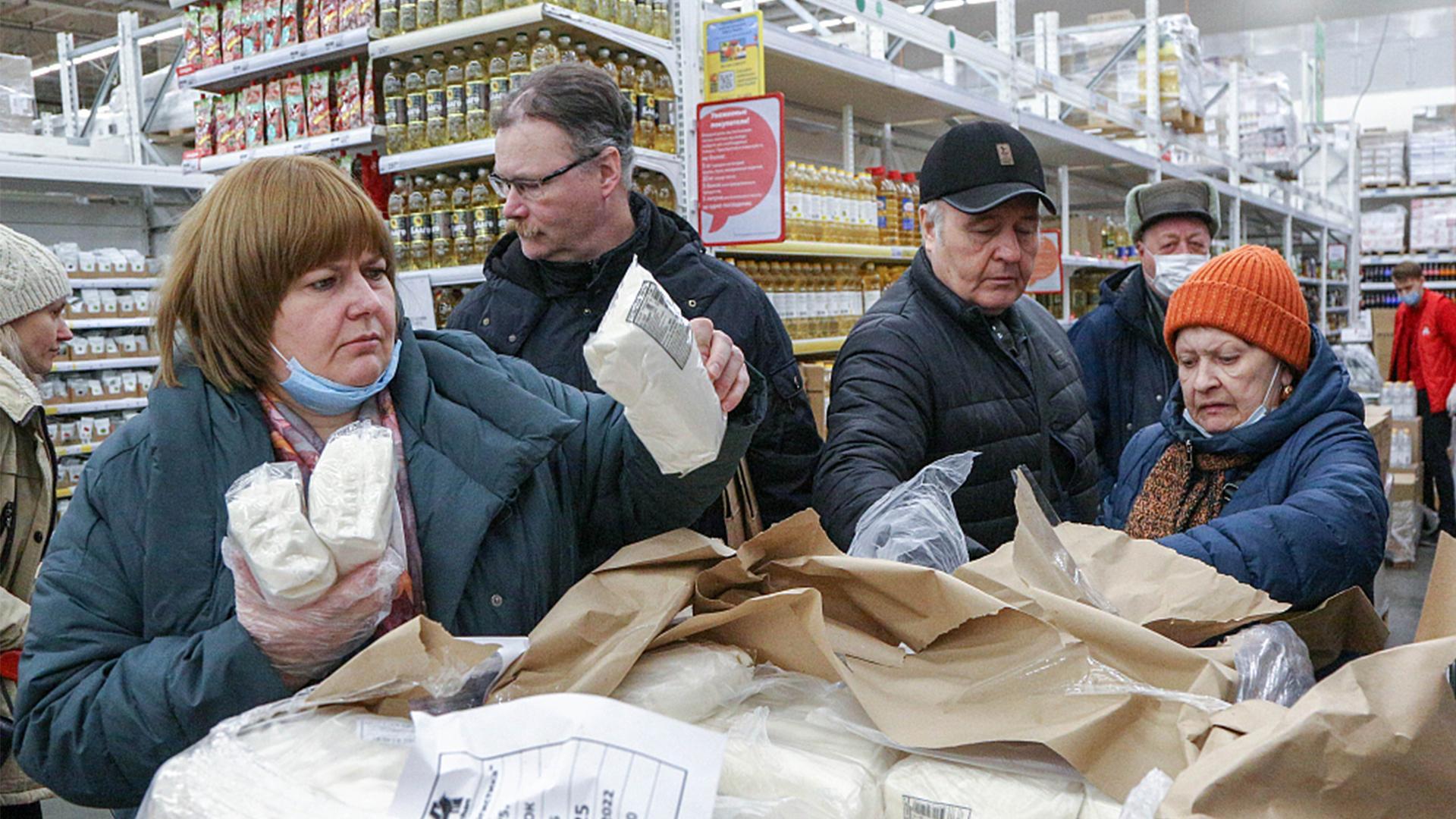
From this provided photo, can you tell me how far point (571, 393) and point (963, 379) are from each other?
84cm

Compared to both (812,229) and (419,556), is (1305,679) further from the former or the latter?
(812,229)

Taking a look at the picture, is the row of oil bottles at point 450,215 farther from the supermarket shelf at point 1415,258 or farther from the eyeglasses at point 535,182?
the supermarket shelf at point 1415,258

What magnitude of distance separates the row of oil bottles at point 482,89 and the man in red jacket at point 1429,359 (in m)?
6.63

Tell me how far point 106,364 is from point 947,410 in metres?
5.92

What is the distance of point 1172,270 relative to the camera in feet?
9.32

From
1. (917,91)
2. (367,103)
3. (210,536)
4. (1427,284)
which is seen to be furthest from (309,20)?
(1427,284)

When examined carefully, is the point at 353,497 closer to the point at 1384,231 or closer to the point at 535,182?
the point at 535,182

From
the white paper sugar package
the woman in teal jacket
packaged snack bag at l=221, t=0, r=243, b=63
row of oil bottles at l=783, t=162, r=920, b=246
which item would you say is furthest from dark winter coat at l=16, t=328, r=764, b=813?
packaged snack bag at l=221, t=0, r=243, b=63

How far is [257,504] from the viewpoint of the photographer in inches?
32.4

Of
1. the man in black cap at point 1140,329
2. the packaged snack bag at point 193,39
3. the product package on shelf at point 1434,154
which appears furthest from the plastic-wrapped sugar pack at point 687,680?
the product package on shelf at point 1434,154

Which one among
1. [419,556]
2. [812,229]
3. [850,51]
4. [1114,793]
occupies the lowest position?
[1114,793]

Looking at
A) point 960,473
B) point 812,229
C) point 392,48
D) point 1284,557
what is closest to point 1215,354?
point 1284,557

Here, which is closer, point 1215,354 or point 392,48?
point 1215,354

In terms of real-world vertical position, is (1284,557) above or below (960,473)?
below
